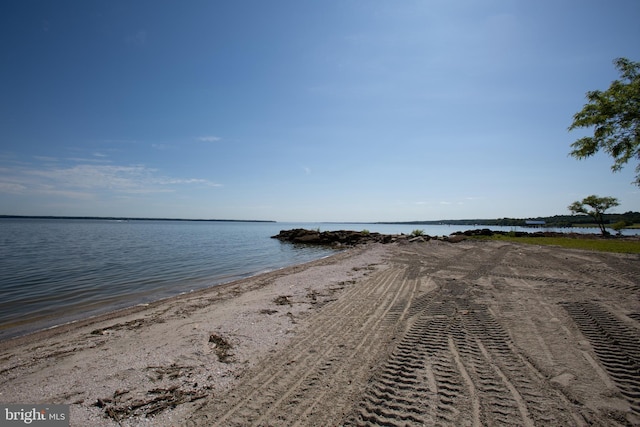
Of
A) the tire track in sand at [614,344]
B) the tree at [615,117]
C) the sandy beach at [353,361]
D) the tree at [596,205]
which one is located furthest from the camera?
the tree at [596,205]

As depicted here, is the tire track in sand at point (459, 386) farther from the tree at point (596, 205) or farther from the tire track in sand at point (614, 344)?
the tree at point (596, 205)

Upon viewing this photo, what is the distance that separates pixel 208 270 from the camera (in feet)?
52.9

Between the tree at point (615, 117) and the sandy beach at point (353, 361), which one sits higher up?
the tree at point (615, 117)

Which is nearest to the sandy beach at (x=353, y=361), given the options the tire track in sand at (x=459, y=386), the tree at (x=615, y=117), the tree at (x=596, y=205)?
the tire track in sand at (x=459, y=386)

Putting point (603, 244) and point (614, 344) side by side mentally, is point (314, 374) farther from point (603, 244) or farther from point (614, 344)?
point (603, 244)

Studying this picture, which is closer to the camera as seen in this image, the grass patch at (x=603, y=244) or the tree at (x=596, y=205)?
the grass patch at (x=603, y=244)

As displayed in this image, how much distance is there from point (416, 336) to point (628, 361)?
9.59ft

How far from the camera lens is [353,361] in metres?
4.36

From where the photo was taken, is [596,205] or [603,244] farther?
[596,205]

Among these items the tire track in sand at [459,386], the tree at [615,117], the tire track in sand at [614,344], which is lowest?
the tire track in sand at [459,386]

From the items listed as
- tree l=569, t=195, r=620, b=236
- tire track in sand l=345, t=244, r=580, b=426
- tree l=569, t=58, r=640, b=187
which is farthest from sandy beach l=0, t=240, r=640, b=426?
tree l=569, t=195, r=620, b=236

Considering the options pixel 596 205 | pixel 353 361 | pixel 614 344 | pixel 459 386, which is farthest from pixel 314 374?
pixel 596 205

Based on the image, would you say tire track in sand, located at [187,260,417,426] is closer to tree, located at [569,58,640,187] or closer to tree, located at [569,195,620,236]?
tree, located at [569,58,640,187]

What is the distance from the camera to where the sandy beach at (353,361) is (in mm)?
3186
